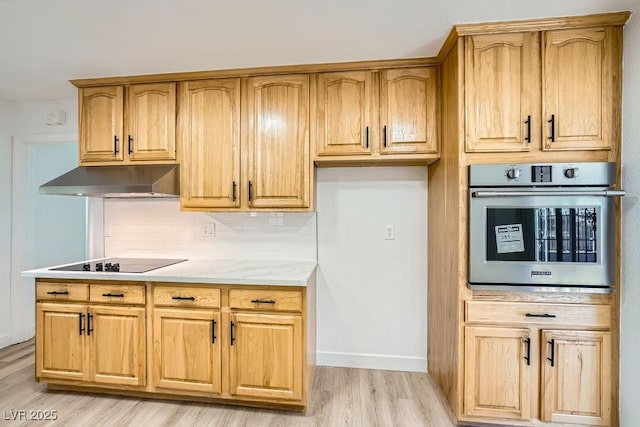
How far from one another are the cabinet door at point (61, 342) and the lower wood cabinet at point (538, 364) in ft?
8.36

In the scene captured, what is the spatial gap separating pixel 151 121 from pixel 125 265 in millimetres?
1145

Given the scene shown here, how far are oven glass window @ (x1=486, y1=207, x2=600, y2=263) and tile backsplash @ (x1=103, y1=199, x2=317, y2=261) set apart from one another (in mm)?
1383

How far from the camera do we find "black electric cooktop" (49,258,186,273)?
2305 millimetres

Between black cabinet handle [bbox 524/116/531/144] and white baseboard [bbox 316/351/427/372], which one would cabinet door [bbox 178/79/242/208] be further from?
black cabinet handle [bbox 524/116/531/144]

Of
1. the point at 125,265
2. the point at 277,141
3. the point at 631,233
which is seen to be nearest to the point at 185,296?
the point at 125,265

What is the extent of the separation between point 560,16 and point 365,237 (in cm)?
183

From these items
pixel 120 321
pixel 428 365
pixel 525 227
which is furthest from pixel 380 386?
pixel 120 321

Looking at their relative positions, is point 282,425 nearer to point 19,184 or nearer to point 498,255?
point 498,255

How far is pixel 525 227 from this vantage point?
1.80 metres

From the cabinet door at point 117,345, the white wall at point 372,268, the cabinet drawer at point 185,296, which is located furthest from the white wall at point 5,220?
the white wall at point 372,268

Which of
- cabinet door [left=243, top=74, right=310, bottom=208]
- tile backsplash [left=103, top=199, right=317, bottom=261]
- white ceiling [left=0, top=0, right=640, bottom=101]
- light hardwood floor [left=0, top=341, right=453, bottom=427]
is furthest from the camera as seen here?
tile backsplash [left=103, top=199, right=317, bottom=261]

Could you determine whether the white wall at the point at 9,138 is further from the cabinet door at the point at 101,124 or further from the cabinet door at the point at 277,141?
the cabinet door at the point at 277,141

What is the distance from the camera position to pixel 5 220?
122 inches

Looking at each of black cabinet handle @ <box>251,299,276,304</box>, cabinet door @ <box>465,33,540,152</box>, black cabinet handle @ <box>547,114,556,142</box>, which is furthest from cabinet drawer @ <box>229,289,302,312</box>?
black cabinet handle @ <box>547,114,556,142</box>
